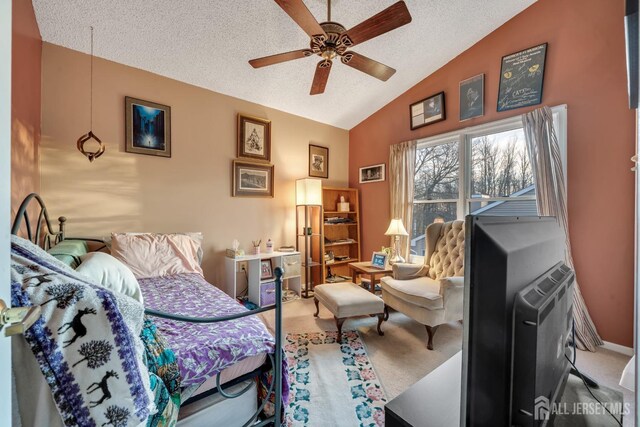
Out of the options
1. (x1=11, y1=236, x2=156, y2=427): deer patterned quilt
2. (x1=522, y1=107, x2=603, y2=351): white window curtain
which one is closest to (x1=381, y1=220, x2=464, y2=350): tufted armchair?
(x1=522, y1=107, x2=603, y2=351): white window curtain

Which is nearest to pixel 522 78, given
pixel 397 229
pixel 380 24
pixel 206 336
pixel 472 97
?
pixel 472 97

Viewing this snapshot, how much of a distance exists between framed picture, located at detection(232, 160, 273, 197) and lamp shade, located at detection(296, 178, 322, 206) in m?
0.43

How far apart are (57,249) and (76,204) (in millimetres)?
930

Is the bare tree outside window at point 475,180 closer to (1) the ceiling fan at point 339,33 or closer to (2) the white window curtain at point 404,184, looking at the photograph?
(2) the white window curtain at point 404,184

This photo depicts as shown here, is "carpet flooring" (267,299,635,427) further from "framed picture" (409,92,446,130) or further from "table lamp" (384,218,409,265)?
"framed picture" (409,92,446,130)

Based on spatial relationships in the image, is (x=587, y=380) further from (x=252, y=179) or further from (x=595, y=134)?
(x=252, y=179)

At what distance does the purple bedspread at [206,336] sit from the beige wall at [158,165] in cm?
137

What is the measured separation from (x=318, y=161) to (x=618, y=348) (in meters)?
3.79

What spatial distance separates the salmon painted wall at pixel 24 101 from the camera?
157 cm

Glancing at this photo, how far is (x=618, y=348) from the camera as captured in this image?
6.88ft

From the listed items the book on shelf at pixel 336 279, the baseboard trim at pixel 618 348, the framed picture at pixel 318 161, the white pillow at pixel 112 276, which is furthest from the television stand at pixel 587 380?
the framed picture at pixel 318 161

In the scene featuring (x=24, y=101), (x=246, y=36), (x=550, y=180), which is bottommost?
(x=550, y=180)

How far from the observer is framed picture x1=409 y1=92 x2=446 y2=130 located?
3.28 m

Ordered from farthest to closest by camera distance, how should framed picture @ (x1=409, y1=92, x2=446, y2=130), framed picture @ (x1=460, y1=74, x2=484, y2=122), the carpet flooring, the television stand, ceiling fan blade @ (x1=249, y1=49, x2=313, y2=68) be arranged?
framed picture @ (x1=409, y1=92, x2=446, y2=130), framed picture @ (x1=460, y1=74, x2=484, y2=122), ceiling fan blade @ (x1=249, y1=49, x2=313, y2=68), the carpet flooring, the television stand
